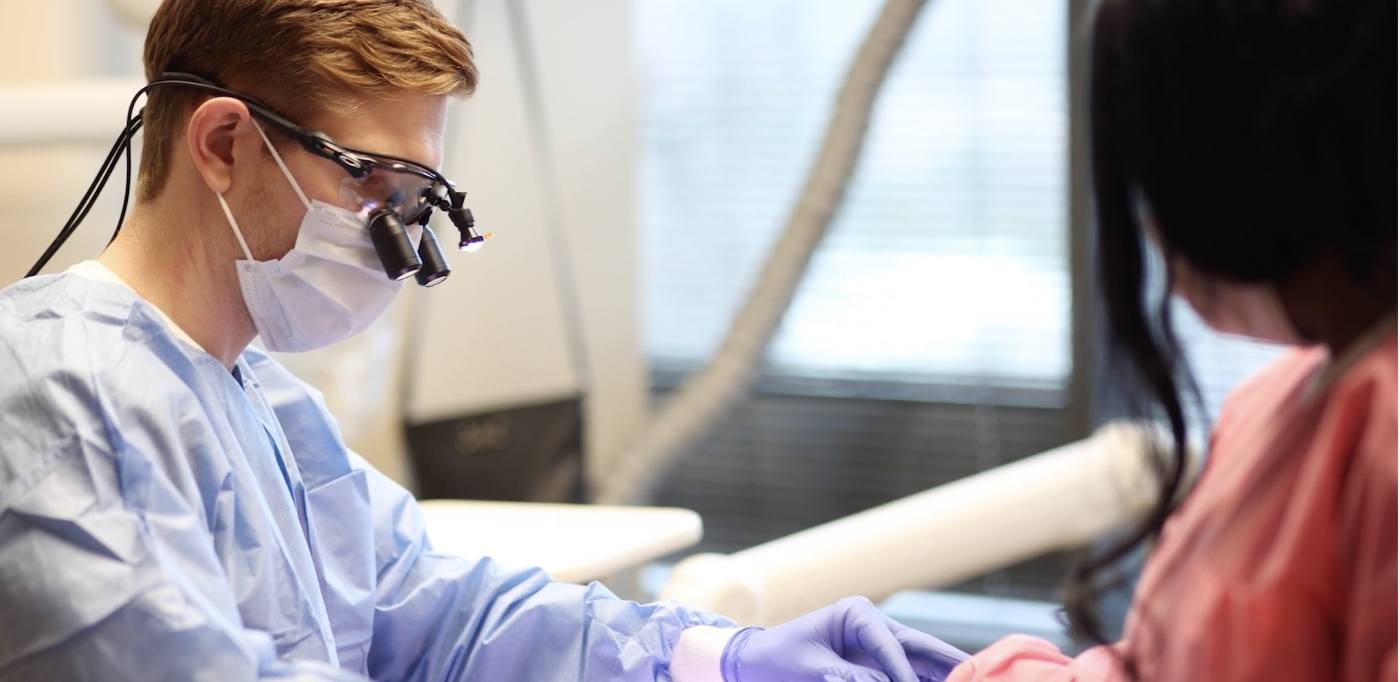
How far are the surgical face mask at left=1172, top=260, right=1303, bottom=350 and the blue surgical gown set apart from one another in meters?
0.66

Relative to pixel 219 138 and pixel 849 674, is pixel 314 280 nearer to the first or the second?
pixel 219 138

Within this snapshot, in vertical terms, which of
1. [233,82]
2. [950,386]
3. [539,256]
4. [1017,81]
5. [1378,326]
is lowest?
[950,386]

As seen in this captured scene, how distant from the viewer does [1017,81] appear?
2959 millimetres

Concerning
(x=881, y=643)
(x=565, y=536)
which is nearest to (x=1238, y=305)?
(x=881, y=643)

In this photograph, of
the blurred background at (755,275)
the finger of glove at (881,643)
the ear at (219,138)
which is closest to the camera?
the ear at (219,138)

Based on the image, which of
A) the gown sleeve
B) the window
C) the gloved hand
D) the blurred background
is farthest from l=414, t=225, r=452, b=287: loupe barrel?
the window

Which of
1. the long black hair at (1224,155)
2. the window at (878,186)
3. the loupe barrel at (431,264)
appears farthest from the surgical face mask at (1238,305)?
the window at (878,186)

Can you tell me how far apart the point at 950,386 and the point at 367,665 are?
77.6 inches

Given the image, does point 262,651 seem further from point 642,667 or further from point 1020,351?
point 1020,351

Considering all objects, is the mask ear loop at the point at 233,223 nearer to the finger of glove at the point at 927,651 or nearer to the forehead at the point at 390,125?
the forehead at the point at 390,125

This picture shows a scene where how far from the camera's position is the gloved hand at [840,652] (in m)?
1.30

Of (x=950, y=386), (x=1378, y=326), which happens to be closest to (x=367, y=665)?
(x=1378, y=326)

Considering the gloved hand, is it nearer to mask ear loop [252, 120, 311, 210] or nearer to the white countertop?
the white countertop

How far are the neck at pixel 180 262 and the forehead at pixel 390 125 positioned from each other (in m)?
0.13
